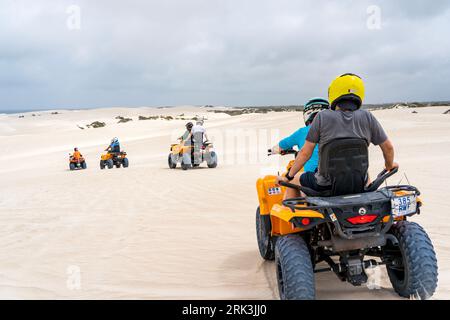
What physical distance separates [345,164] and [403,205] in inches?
21.9

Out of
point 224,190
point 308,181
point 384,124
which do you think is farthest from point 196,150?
point 384,124

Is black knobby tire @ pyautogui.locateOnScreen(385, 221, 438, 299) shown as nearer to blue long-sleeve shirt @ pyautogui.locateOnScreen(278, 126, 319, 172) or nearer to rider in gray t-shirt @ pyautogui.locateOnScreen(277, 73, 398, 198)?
rider in gray t-shirt @ pyautogui.locateOnScreen(277, 73, 398, 198)

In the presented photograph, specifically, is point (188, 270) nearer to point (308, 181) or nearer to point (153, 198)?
point (308, 181)

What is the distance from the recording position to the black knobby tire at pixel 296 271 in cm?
362

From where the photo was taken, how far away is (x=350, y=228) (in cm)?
364

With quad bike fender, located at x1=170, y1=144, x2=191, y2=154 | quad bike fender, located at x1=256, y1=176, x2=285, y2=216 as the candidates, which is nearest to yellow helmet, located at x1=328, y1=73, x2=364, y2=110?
quad bike fender, located at x1=256, y1=176, x2=285, y2=216

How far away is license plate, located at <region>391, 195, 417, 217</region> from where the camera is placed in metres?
3.73

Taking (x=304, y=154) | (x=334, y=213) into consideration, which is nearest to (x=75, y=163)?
(x=304, y=154)

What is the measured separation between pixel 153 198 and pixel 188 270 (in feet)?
16.2

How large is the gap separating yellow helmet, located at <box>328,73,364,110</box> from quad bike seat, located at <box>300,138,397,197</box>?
13.4 inches

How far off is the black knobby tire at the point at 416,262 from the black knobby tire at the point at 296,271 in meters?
0.78

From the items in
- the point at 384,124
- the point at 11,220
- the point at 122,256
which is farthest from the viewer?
the point at 384,124

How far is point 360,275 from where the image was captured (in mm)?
3768

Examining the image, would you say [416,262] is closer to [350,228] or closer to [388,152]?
[350,228]
